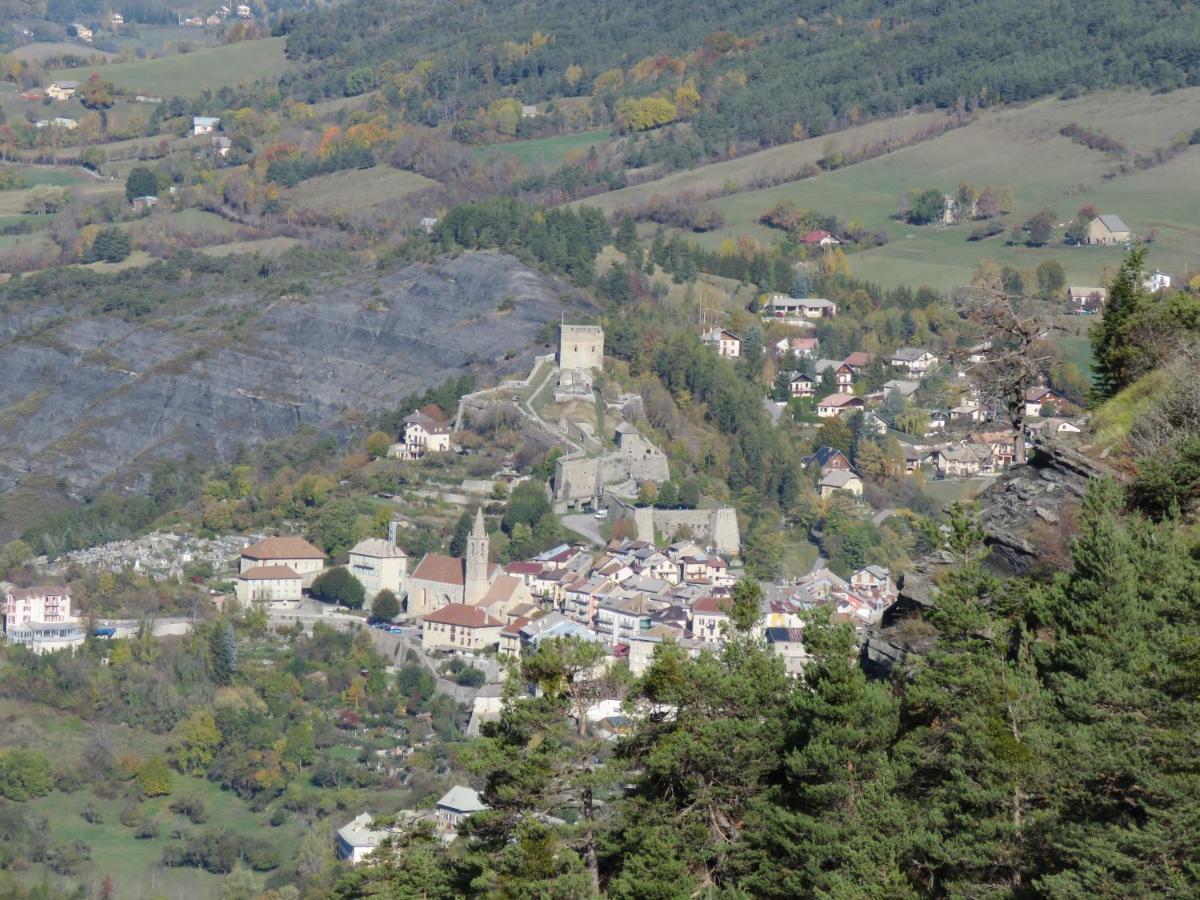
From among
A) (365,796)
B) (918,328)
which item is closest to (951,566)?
(365,796)

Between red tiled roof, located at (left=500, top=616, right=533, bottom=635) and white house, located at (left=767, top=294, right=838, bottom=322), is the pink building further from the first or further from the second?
white house, located at (left=767, top=294, right=838, bottom=322)

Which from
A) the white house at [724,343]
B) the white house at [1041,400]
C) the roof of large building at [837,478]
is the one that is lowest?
the white house at [724,343]

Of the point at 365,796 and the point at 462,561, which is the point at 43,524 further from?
the point at 365,796

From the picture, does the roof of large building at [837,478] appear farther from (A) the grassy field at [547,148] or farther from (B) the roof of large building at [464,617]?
(A) the grassy field at [547,148]

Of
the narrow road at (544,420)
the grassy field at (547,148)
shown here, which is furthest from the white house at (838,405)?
the grassy field at (547,148)

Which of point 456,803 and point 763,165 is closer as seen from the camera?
point 456,803

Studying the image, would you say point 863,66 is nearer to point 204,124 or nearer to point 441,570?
point 204,124

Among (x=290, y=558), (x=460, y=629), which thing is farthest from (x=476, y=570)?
(x=290, y=558)

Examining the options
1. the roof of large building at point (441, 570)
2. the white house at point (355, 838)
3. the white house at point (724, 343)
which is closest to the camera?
the white house at point (355, 838)
